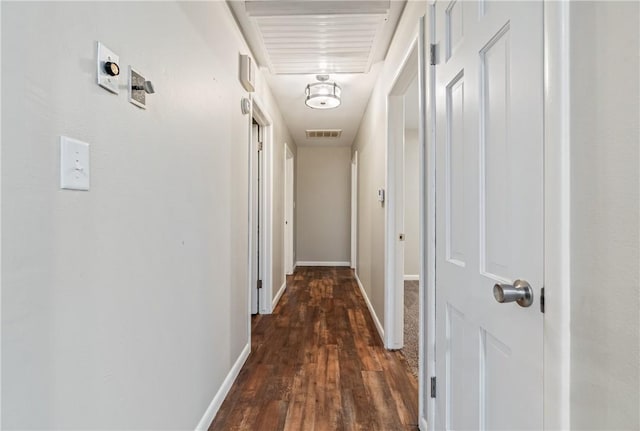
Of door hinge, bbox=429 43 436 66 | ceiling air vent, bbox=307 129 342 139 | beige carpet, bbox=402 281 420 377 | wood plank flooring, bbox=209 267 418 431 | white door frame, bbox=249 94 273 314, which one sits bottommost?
wood plank flooring, bbox=209 267 418 431

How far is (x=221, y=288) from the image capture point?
6.16ft

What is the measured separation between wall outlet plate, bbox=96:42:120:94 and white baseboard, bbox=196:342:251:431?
149 cm

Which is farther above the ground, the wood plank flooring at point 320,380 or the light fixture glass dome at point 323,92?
the light fixture glass dome at point 323,92

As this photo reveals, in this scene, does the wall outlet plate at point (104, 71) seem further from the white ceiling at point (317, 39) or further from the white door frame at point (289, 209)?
the white door frame at point (289, 209)

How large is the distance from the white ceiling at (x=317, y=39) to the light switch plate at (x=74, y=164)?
1.62 metres

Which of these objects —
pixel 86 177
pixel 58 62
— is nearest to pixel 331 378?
pixel 86 177

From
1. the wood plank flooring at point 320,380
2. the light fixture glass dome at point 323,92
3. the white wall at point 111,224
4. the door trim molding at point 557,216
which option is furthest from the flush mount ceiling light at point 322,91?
the door trim molding at point 557,216

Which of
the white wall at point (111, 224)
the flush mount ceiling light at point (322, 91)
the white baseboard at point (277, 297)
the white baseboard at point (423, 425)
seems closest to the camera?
the white wall at point (111, 224)

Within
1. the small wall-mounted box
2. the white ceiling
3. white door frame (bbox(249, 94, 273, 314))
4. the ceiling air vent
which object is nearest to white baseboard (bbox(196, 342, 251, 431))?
white door frame (bbox(249, 94, 273, 314))

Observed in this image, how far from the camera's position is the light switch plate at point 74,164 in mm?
749

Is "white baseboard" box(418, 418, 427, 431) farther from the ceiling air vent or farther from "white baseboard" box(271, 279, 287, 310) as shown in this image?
the ceiling air vent

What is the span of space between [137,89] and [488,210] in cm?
118

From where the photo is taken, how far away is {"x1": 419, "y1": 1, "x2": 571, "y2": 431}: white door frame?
680mm

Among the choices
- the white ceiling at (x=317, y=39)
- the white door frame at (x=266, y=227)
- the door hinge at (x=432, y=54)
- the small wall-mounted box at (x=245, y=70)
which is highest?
the white ceiling at (x=317, y=39)
